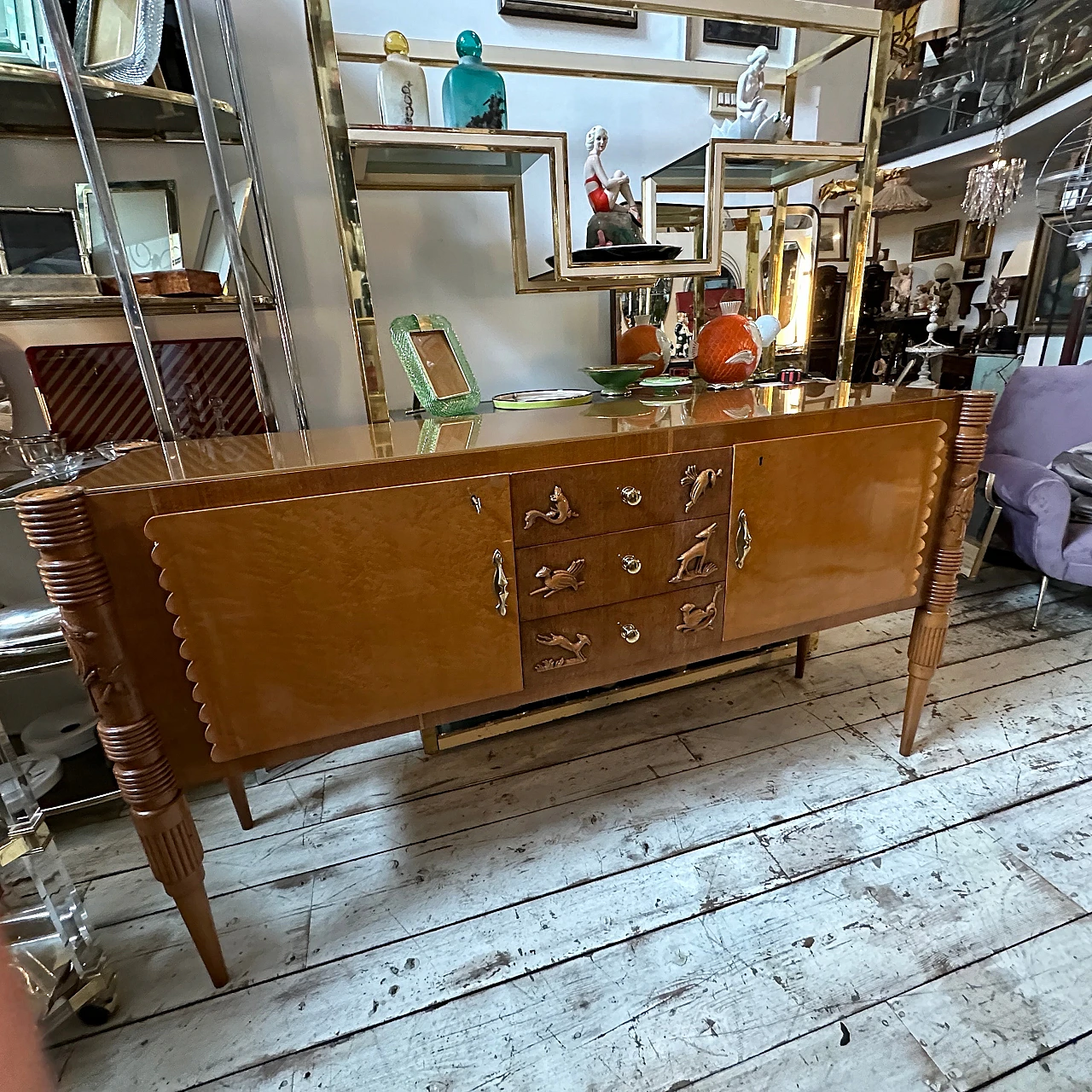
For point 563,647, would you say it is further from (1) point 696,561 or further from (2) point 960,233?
(2) point 960,233

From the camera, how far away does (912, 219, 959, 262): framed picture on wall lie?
5.86m

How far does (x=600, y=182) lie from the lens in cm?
131

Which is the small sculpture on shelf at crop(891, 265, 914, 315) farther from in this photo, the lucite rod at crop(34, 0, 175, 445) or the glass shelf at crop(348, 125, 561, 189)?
the lucite rod at crop(34, 0, 175, 445)

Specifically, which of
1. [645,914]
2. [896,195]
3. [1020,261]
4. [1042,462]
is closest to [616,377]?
[645,914]

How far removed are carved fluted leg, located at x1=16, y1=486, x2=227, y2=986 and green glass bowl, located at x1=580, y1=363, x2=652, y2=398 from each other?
1058 mm

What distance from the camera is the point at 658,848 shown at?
118 cm

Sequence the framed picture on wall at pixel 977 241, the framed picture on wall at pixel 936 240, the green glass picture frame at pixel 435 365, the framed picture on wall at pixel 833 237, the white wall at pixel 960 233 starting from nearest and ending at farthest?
the green glass picture frame at pixel 435 365 → the framed picture on wall at pixel 833 237 → the white wall at pixel 960 233 → the framed picture on wall at pixel 977 241 → the framed picture on wall at pixel 936 240

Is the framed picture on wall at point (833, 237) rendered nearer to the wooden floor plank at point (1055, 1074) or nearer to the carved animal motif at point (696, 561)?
the carved animal motif at point (696, 561)

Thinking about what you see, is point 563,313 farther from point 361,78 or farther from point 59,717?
point 59,717

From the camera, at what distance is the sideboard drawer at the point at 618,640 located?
0.99 m

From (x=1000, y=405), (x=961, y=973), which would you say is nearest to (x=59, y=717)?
(x=961, y=973)

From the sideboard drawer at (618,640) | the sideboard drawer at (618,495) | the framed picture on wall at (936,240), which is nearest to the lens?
the sideboard drawer at (618,495)

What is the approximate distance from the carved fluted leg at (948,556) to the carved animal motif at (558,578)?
85 cm

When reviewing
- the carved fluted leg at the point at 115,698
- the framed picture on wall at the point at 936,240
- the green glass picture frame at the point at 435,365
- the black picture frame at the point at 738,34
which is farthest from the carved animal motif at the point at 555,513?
the framed picture on wall at the point at 936,240
